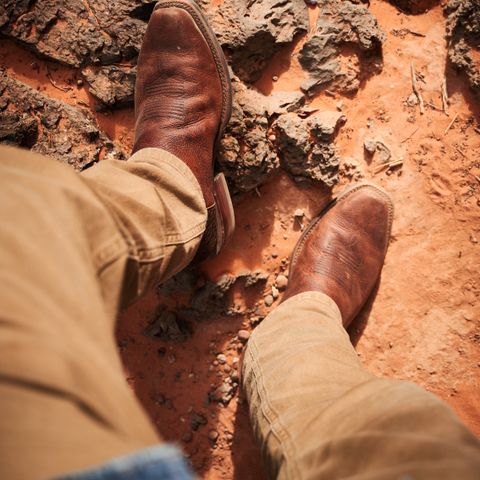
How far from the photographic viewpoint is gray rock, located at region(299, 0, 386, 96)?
191 cm

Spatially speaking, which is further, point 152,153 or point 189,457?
A: point 189,457

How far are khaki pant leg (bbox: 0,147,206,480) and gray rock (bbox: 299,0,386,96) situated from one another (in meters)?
1.30

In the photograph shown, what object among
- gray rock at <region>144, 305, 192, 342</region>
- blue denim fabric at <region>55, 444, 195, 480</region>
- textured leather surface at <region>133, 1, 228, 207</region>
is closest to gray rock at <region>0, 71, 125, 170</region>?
textured leather surface at <region>133, 1, 228, 207</region>

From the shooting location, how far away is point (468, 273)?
1923 millimetres

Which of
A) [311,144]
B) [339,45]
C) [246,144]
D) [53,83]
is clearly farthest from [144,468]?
[339,45]

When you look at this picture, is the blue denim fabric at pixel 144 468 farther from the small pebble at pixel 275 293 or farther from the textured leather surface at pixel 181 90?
the small pebble at pixel 275 293

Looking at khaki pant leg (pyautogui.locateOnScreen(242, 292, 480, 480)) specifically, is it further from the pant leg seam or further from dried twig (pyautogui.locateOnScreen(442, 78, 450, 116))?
dried twig (pyautogui.locateOnScreen(442, 78, 450, 116))

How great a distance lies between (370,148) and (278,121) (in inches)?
18.7

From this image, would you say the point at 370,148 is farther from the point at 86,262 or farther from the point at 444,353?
the point at 86,262

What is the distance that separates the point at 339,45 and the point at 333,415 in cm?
172

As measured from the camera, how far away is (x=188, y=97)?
5.92 feet

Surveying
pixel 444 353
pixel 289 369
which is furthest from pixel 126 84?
pixel 444 353

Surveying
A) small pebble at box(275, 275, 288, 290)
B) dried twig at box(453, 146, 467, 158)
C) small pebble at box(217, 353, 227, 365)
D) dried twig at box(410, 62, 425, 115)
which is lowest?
small pebble at box(217, 353, 227, 365)

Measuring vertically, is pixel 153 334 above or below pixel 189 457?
above
